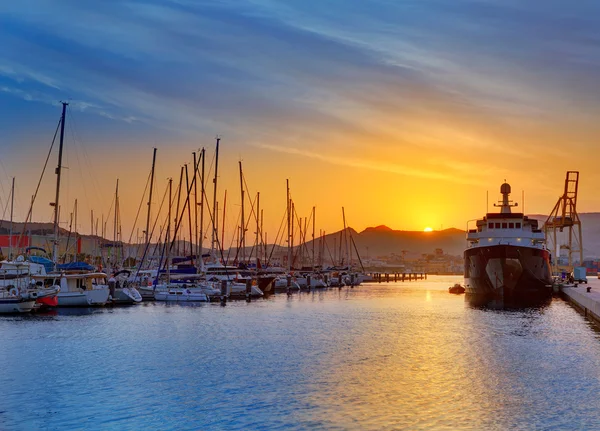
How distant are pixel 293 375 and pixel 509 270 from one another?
59207 millimetres

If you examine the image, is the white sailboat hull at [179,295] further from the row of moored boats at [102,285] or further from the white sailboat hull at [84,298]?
the white sailboat hull at [84,298]

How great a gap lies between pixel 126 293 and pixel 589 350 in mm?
48081

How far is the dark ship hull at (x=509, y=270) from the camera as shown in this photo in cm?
8250

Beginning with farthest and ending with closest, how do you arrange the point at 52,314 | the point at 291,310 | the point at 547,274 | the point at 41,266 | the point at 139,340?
the point at 547,274 → the point at 291,310 → the point at 41,266 → the point at 52,314 → the point at 139,340

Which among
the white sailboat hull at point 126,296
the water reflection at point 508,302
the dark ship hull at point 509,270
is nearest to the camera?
the white sailboat hull at point 126,296

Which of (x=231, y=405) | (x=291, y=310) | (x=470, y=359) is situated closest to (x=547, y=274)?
(x=291, y=310)

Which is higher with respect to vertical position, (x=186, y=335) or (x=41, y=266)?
(x=41, y=266)

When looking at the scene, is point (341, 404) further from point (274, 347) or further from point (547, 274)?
point (547, 274)

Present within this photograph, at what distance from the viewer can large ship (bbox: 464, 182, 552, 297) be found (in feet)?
273

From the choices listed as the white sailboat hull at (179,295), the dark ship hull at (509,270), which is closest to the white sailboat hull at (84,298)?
the white sailboat hull at (179,295)

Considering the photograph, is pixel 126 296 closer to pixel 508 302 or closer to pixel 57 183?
pixel 57 183

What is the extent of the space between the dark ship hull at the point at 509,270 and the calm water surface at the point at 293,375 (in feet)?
87.4

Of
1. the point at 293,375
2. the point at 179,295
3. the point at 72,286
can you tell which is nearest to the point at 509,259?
the point at 179,295

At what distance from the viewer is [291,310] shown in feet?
234
